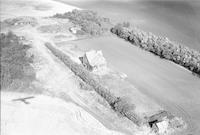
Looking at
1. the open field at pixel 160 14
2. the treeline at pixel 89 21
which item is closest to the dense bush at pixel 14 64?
the treeline at pixel 89 21

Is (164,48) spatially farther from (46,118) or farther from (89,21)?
(46,118)

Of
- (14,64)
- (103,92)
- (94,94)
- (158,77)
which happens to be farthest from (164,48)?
(14,64)

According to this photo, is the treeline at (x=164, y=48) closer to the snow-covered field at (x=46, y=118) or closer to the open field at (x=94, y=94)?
the open field at (x=94, y=94)

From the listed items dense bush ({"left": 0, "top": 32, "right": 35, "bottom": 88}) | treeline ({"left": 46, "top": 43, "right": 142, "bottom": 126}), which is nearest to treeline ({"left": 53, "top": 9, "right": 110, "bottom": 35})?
treeline ({"left": 46, "top": 43, "right": 142, "bottom": 126})

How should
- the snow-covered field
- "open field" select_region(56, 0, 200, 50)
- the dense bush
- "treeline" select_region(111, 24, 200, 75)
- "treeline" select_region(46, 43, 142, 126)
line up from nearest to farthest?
the snow-covered field
"treeline" select_region(46, 43, 142, 126)
the dense bush
"treeline" select_region(111, 24, 200, 75)
"open field" select_region(56, 0, 200, 50)

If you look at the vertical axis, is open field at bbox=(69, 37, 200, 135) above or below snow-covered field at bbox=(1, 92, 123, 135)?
above

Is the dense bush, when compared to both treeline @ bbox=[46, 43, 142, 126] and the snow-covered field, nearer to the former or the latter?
the snow-covered field

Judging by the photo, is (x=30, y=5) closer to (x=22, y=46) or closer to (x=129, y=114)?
Result: (x=22, y=46)

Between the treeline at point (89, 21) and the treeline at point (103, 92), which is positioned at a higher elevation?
the treeline at point (89, 21)
